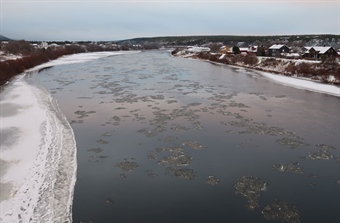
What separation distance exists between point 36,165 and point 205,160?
158 inches

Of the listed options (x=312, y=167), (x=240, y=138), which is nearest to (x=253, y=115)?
(x=240, y=138)

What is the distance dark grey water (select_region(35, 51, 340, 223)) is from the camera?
5629mm

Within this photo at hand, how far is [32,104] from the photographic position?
13.5m

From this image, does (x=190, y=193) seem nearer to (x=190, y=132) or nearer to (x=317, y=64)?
(x=190, y=132)

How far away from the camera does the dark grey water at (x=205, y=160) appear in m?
5.63

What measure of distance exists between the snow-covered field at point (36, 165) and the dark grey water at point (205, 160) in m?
0.31

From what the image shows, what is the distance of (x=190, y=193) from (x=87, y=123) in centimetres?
599

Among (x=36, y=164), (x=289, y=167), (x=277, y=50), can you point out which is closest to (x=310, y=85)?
(x=289, y=167)

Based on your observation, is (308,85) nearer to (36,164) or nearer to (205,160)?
(205,160)

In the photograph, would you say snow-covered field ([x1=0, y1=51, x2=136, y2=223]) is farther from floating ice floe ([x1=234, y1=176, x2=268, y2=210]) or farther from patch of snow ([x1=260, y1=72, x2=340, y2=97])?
patch of snow ([x1=260, y1=72, x2=340, y2=97])

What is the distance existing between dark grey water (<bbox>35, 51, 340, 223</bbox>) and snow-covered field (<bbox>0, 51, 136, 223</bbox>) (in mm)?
308

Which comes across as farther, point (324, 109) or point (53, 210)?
point (324, 109)

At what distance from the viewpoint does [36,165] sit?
722 cm

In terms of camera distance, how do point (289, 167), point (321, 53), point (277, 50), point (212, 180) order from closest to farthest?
1. point (212, 180)
2. point (289, 167)
3. point (321, 53)
4. point (277, 50)
